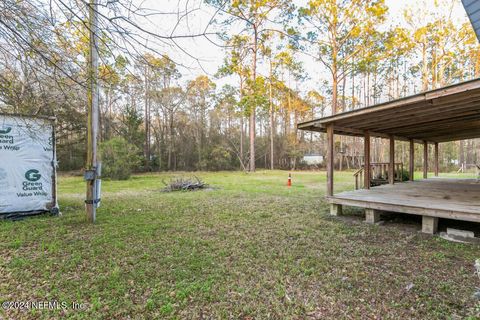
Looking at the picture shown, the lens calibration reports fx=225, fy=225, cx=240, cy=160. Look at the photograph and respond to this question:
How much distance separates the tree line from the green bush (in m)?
0.13

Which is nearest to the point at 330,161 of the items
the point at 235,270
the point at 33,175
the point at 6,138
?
the point at 235,270

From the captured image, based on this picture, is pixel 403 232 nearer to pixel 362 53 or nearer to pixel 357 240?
pixel 357 240

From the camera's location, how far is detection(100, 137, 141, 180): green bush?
12.2 metres

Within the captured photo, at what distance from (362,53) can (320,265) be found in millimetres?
15188

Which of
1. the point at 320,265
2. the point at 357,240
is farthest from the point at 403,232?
the point at 320,265

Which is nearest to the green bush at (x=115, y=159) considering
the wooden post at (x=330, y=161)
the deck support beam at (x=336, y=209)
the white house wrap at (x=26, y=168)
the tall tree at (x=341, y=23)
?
the white house wrap at (x=26, y=168)

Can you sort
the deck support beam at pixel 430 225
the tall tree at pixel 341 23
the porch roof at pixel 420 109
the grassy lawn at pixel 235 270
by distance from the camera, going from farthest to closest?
the tall tree at pixel 341 23
the deck support beam at pixel 430 225
the porch roof at pixel 420 109
the grassy lawn at pixel 235 270

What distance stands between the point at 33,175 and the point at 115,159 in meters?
8.32

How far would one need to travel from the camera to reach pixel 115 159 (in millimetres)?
12391

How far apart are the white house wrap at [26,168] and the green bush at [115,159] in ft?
26.5

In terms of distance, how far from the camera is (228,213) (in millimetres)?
5125

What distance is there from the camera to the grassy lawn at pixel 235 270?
6.17 feet

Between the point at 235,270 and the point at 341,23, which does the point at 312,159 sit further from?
the point at 235,270

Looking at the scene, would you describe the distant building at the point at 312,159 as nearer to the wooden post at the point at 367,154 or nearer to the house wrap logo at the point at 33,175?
the wooden post at the point at 367,154
